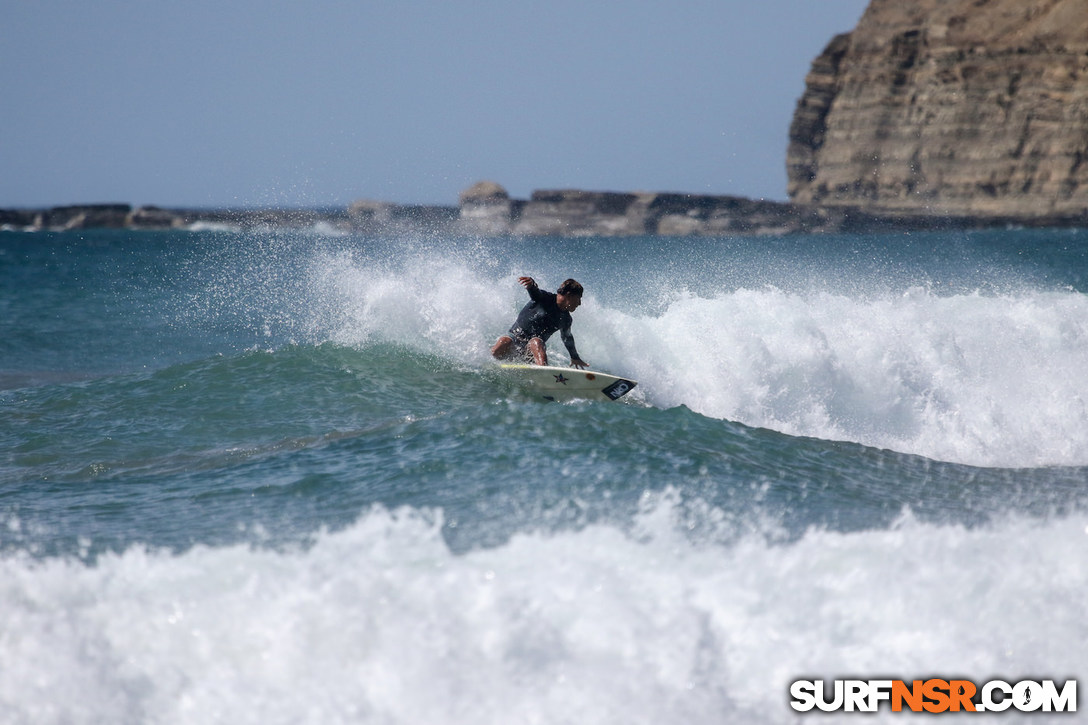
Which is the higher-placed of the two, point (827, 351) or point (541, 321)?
point (541, 321)

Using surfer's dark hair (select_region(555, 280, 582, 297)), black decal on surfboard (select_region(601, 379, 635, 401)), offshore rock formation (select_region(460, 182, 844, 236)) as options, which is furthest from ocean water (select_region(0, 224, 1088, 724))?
offshore rock formation (select_region(460, 182, 844, 236))

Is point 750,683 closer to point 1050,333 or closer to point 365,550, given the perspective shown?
point 365,550

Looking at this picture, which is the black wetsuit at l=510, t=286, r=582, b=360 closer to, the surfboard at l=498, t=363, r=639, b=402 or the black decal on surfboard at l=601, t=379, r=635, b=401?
the surfboard at l=498, t=363, r=639, b=402

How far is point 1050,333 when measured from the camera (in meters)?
13.7

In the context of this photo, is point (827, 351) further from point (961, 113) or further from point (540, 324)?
point (961, 113)

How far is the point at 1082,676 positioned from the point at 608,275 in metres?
34.5

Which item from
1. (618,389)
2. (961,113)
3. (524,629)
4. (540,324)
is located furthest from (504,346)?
(961,113)

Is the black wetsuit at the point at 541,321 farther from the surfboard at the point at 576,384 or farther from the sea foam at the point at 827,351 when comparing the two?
the sea foam at the point at 827,351

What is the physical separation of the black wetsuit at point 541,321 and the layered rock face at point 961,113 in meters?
83.3

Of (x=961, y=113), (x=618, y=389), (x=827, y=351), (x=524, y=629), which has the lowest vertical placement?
(x=524, y=629)

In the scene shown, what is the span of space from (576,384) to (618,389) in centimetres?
47

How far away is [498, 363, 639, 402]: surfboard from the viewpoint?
34.1 ft

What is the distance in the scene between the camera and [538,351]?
1102cm

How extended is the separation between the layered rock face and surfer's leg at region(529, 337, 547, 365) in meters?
83.6
